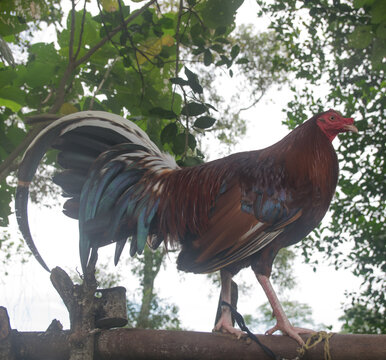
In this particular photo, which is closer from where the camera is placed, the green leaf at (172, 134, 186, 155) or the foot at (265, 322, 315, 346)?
the foot at (265, 322, 315, 346)

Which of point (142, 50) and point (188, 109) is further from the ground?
point (142, 50)

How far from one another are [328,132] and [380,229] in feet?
10.8

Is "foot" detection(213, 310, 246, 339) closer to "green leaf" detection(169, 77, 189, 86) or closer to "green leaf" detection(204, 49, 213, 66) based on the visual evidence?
"green leaf" detection(169, 77, 189, 86)

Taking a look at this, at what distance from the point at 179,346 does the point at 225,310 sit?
250 millimetres

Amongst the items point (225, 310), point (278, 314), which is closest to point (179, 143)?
point (225, 310)

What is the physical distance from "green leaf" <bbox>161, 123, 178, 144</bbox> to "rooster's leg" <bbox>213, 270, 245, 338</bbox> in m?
0.74

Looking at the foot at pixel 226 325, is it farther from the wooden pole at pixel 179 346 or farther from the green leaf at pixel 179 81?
the green leaf at pixel 179 81

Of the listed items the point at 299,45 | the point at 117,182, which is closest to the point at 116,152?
the point at 117,182

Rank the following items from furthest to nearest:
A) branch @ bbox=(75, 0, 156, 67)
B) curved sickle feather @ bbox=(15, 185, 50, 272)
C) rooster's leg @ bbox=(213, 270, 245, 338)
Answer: branch @ bbox=(75, 0, 156, 67) → rooster's leg @ bbox=(213, 270, 245, 338) → curved sickle feather @ bbox=(15, 185, 50, 272)

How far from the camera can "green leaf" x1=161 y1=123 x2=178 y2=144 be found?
2020 millimetres

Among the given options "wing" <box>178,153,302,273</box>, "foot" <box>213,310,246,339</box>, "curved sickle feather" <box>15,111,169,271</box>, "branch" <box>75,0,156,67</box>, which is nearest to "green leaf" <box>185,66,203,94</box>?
"branch" <box>75,0,156,67</box>

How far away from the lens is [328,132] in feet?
5.52

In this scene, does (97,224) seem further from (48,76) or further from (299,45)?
(299,45)

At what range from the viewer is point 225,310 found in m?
1.58
